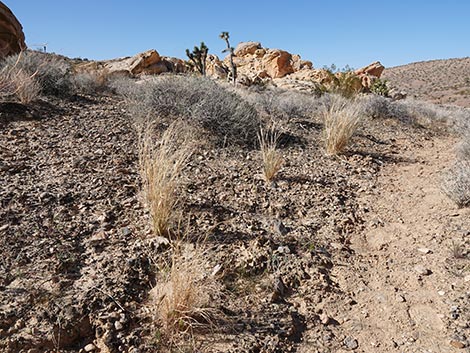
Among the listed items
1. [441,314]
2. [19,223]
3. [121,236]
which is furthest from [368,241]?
[19,223]

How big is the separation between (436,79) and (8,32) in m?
50.1

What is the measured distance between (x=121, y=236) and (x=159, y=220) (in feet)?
1.02

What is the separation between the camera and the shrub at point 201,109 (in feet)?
16.6

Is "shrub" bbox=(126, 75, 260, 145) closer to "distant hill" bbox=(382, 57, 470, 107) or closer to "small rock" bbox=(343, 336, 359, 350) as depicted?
"small rock" bbox=(343, 336, 359, 350)

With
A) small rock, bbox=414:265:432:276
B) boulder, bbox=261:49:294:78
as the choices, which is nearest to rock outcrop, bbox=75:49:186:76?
boulder, bbox=261:49:294:78

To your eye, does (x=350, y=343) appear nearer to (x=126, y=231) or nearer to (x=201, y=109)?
(x=126, y=231)

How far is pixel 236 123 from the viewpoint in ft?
17.0

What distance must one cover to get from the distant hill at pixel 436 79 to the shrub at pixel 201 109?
3056cm

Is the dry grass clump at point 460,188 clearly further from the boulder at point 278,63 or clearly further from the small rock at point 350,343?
the boulder at point 278,63

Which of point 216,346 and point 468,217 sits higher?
point 468,217

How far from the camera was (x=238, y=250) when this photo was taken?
9.01 ft

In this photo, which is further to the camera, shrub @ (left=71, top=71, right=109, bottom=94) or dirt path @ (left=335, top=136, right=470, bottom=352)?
shrub @ (left=71, top=71, right=109, bottom=94)

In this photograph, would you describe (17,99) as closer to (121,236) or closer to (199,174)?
(199,174)

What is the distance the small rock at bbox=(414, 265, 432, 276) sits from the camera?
267cm
